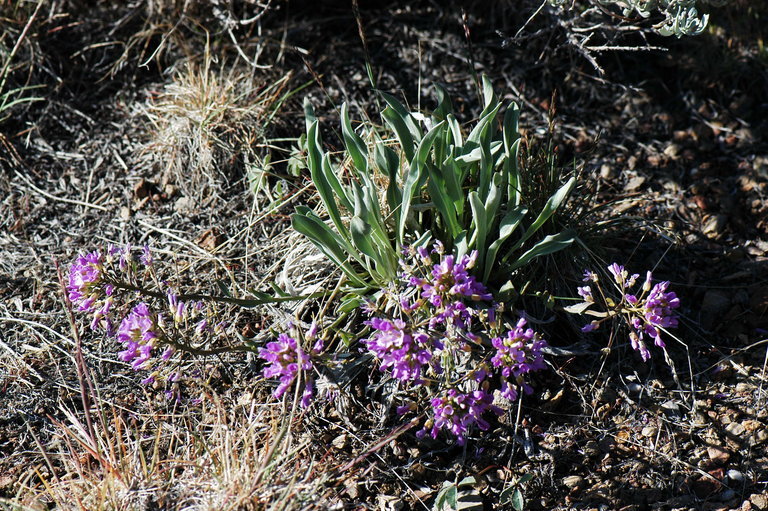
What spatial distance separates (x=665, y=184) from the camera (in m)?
3.26

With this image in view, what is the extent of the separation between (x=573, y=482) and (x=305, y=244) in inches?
50.0

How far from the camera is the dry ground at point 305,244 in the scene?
2275 millimetres

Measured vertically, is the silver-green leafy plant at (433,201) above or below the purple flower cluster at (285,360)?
above

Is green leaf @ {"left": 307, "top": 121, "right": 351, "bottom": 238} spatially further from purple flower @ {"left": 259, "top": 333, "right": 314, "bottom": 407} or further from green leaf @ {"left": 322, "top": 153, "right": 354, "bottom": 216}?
purple flower @ {"left": 259, "top": 333, "right": 314, "bottom": 407}

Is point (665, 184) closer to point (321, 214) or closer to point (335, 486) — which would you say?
point (321, 214)

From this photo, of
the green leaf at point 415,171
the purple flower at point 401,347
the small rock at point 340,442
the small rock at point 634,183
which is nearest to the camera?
the purple flower at point 401,347

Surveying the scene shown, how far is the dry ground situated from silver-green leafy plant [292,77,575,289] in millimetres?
290

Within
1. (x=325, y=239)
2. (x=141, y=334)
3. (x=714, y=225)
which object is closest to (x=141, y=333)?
(x=141, y=334)

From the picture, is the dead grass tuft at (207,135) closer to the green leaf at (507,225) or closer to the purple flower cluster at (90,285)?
the purple flower cluster at (90,285)

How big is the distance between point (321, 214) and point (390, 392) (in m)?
0.79

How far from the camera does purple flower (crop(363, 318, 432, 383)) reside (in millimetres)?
2025

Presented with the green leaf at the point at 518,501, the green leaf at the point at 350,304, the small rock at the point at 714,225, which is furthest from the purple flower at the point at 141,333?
the small rock at the point at 714,225

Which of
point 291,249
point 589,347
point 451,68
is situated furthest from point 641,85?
point 291,249

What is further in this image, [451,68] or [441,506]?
[451,68]
